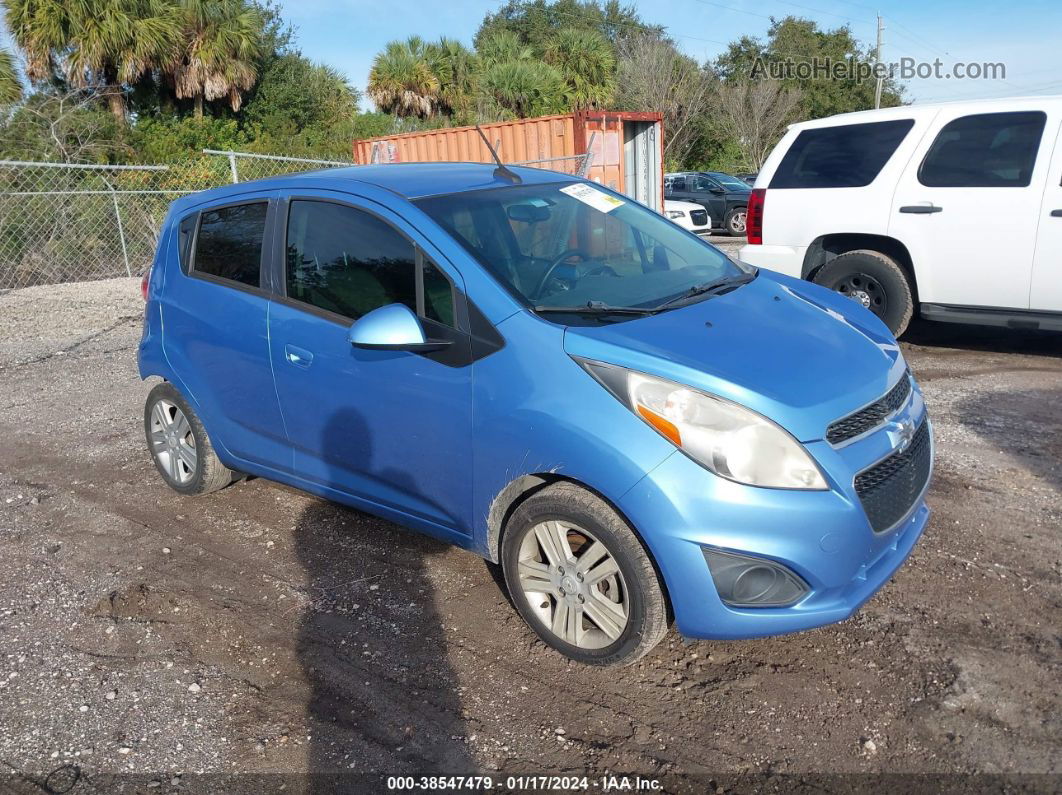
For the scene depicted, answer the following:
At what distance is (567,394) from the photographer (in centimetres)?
Answer: 304

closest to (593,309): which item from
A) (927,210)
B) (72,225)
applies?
(927,210)

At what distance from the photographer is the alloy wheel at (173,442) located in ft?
16.1

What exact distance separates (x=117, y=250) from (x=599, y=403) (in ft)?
45.1

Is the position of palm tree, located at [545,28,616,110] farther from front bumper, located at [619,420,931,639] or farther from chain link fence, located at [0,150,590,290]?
front bumper, located at [619,420,931,639]

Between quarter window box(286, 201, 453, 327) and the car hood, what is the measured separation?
27.6 inches

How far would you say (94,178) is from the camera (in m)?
15.3

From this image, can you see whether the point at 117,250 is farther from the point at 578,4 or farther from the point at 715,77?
the point at 578,4

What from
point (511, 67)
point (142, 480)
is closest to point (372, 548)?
point (142, 480)

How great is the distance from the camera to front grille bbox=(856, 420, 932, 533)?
295 centimetres

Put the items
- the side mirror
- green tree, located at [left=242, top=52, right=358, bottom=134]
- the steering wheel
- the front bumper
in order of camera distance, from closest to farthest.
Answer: the front bumper, the side mirror, the steering wheel, green tree, located at [left=242, top=52, right=358, bottom=134]

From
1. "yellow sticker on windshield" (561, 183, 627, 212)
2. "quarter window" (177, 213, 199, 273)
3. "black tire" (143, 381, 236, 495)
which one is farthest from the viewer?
"black tire" (143, 381, 236, 495)

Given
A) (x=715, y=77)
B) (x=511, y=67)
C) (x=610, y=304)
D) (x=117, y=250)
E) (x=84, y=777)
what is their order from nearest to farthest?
(x=84, y=777), (x=610, y=304), (x=117, y=250), (x=511, y=67), (x=715, y=77)

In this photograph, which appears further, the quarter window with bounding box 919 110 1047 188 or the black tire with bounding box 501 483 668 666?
the quarter window with bounding box 919 110 1047 188

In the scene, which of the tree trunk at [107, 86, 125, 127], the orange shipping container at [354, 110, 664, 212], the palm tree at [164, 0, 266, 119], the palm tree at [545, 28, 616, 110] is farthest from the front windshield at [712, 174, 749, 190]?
the tree trunk at [107, 86, 125, 127]
